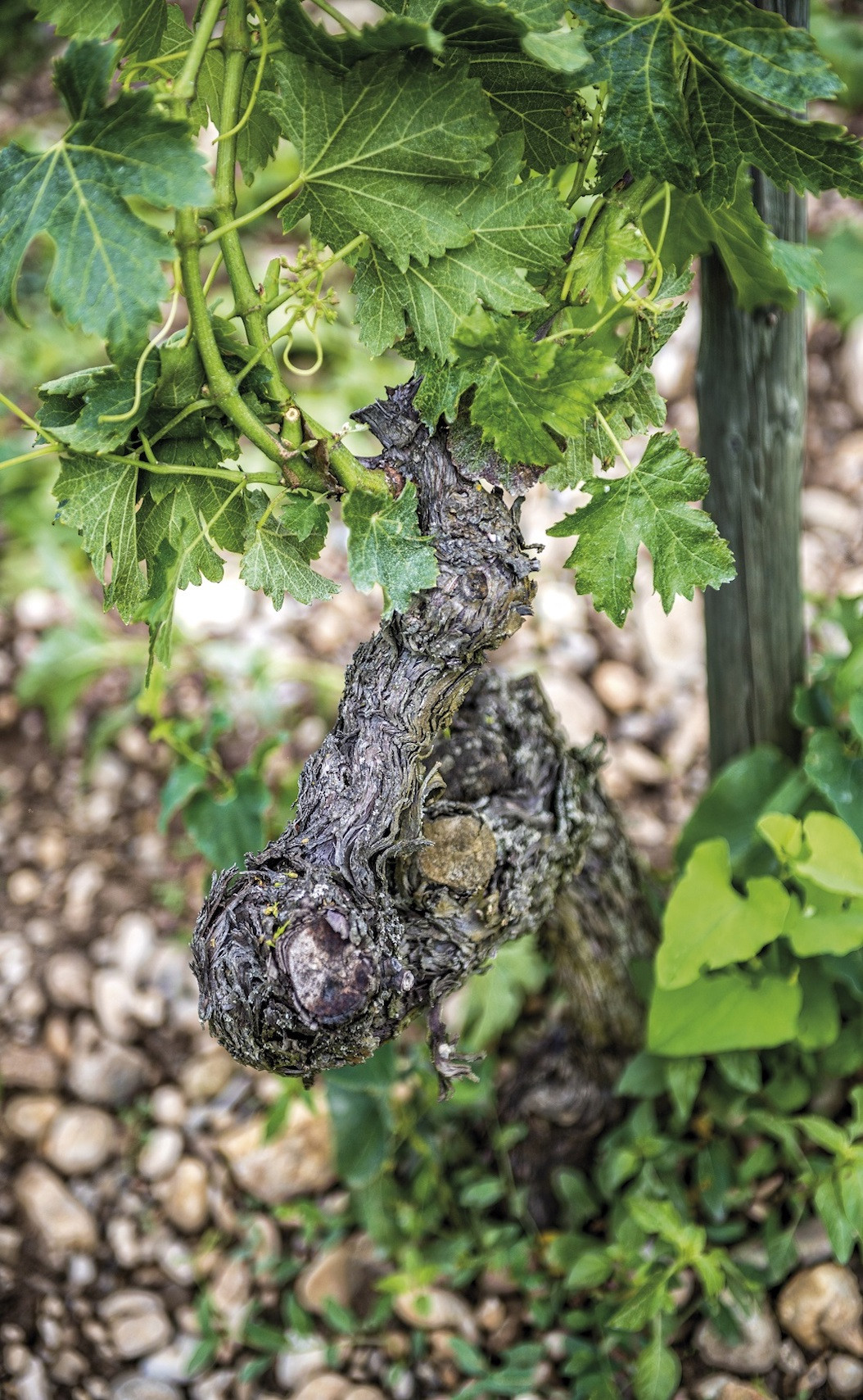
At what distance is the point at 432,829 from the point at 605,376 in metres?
0.48

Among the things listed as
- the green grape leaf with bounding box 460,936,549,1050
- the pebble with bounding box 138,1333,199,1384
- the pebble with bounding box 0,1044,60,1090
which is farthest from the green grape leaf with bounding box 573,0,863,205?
the pebble with bounding box 0,1044,60,1090

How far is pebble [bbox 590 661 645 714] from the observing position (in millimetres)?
2156

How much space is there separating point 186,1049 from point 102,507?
1.34m

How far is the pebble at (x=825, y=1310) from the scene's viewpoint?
1.30 metres

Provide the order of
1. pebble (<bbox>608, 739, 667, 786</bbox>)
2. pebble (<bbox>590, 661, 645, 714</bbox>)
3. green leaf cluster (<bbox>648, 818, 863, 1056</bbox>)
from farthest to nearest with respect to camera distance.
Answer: pebble (<bbox>590, 661, 645, 714</bbox>) < pebble (<bbox>608, 739, 667, 786</bbox>) < green leaf cluster (<bbox>648, 818, 863, 1056</bbox>)

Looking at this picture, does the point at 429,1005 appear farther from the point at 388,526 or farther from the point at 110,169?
the point at 110,169

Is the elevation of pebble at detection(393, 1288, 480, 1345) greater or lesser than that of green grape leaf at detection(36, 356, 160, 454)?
lesser

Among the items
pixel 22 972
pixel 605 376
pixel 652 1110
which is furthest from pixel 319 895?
pixel 22 972

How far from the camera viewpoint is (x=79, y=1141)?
174 centimetres

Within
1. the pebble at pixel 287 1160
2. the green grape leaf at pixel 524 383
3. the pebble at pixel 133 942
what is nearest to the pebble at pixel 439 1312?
the pebble at pixel 287 1160

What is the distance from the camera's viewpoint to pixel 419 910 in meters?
0.97

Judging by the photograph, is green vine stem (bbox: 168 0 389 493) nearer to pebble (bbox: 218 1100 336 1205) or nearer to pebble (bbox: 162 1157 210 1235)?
pebble (bbox: 218 1100 336 1205)

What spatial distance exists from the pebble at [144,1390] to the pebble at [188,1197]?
22cm

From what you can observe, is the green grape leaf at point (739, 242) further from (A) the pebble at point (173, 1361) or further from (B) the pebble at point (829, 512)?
(A) the pebble at point (173, 1361)
